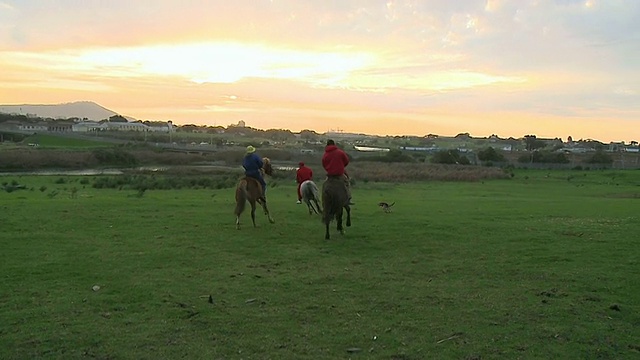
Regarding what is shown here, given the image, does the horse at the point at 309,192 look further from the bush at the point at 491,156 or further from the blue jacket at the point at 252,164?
the bush at the point at 491,156

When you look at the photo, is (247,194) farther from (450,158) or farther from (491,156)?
(491,156)

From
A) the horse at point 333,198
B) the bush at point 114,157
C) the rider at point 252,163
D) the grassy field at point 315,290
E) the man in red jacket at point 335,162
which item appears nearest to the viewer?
the grassy field at point 315,290

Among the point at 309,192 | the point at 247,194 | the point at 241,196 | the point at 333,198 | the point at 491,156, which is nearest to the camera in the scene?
the point at 333,198

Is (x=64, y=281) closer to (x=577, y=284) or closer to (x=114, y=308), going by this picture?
(x=114, y=308)

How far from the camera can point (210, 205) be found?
73.8ft

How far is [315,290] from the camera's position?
943 centimetres

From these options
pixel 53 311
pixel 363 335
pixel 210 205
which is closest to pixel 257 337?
pixel 363 335

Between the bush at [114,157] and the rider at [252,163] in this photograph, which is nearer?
the rider at [252,163]

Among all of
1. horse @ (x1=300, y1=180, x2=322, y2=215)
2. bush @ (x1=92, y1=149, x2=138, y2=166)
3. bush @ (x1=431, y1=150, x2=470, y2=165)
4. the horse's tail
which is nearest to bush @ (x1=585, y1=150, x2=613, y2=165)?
bush @ (x1=431, y1=150, x2=470, y2=165)

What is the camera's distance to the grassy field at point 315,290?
7.07m

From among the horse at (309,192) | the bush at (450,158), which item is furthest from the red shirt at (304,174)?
the bush at (450,158)

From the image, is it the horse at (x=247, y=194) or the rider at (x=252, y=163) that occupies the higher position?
the rider at (x=252, y=163)

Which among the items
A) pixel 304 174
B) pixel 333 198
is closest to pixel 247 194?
pixel 333 198

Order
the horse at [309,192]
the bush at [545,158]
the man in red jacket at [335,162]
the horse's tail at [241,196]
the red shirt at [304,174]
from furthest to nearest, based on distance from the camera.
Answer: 1. the bush at [545,158]
2. the red shirt at [304,174]
3. the horse at [309,192]
4. the horse's tail at [241,196]
5. the man in red jacket at [335,162]
